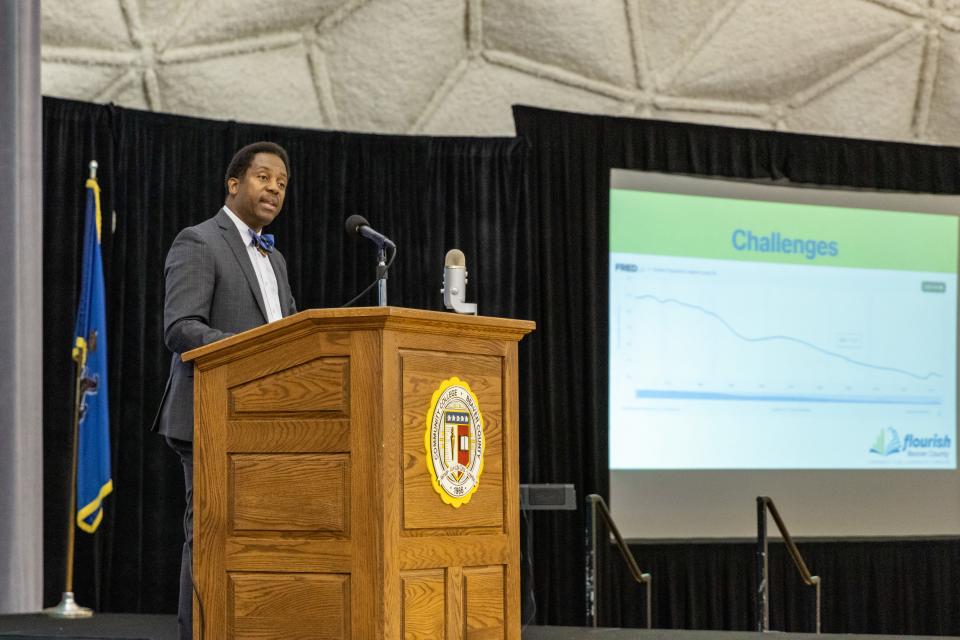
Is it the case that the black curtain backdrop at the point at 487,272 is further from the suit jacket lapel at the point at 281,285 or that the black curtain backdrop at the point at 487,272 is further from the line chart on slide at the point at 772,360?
the suit jacket lapel at the point at 281,285

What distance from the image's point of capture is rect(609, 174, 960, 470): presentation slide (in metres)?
6.66

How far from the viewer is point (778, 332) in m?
6.85

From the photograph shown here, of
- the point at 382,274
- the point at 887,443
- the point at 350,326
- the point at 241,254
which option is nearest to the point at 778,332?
the point at 887,443

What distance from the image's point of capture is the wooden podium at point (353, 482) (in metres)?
2.83

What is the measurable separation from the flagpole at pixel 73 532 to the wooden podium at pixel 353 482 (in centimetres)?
233

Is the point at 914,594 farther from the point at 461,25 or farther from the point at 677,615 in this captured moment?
the point at 461,25

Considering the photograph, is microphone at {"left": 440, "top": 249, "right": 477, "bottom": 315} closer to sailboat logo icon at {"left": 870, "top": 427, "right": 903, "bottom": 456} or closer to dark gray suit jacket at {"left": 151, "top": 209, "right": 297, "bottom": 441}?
dark gray suit jacket at {"left": 151, "top": 209, "right": 297, "bottom": 441}

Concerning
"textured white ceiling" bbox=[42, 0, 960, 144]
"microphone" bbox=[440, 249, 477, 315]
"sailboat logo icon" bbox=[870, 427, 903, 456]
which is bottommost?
"sailboat logo icon" bbox=[870, 427, 903, 456]

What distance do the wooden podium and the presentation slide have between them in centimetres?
361

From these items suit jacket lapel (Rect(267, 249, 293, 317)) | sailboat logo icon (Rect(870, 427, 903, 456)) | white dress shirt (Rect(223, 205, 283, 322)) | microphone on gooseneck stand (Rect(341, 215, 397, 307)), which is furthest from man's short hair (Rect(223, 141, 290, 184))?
sailboat logo icon (Rect(870, 427, 903, 456))

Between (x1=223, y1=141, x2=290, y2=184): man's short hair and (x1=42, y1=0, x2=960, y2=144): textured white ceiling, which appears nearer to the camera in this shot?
(x1=223, y1=141, x2=290, y2=184): man's short hair

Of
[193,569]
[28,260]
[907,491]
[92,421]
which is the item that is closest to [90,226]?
[92,421]

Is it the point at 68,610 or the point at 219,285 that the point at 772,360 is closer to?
the point at 68,610

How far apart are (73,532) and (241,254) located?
240 centimetres
